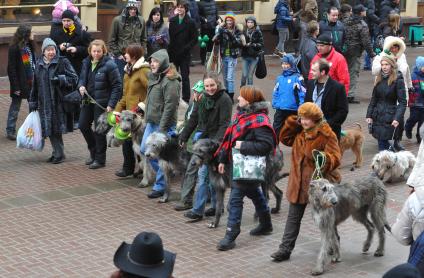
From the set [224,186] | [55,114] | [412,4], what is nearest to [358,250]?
[224,186]

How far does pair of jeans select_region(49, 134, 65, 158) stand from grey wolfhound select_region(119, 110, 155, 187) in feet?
5.73

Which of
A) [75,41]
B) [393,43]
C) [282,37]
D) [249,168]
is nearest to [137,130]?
[249,168]

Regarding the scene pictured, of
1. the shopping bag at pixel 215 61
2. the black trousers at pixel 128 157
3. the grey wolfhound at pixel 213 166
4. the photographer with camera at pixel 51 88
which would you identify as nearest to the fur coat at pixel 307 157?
the grey wolfhound at pixel 213 166

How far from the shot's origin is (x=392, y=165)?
1220 centimetres

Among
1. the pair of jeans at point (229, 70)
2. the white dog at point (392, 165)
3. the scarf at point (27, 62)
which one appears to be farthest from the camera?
the pair of jeans at point (229, 70)

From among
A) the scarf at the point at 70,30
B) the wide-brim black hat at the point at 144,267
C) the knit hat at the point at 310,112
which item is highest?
the scarf at the point at 70,30

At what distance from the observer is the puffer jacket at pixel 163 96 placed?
37.2 feet

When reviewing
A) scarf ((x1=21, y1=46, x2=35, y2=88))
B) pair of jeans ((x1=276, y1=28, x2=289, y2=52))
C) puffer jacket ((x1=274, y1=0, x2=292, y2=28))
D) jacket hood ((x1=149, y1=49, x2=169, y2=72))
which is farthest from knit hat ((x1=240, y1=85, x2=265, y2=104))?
pair of jeans ((x1=276, y1=28, x2=289, y2=52))

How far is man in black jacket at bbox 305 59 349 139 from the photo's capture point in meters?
10.5

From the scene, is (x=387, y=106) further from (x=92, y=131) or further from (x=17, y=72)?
(x=17, y=72)

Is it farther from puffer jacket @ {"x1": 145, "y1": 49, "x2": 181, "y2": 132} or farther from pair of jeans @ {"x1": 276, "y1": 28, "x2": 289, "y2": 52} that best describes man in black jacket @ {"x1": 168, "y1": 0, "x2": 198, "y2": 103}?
pair of jeans @ {"x1": 276, "y1": 28, "x2": 289, "y2": 52}

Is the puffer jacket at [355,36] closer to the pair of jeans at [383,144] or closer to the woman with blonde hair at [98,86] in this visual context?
the pair of jeans at [383,144]

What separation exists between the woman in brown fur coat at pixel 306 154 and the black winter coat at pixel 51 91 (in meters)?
5.06

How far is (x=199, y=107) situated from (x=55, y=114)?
3.47 meters
